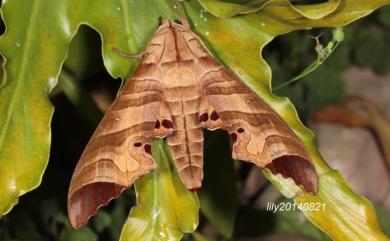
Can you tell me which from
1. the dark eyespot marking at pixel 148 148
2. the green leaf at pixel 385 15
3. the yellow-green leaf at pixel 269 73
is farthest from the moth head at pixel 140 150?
the green leaf at pixel 385 15

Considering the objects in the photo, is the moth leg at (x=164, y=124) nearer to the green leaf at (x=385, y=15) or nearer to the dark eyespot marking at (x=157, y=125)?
the dark eyespot marking at (x=157, y=125)

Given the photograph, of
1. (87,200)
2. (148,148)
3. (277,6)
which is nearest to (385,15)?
(277,6)

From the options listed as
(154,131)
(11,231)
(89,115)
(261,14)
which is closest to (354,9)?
(261,14)

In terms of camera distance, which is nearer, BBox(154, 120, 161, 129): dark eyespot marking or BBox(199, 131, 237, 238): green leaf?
BBox(154, 120, 161, 129): dark eyespot marking

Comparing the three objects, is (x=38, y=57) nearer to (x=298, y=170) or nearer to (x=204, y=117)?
(x=204, y=117)

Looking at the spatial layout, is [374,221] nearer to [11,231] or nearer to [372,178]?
[11,231]

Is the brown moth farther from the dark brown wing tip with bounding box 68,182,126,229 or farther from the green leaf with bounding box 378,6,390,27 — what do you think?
the green leaf with bounding box 378,6,390,27

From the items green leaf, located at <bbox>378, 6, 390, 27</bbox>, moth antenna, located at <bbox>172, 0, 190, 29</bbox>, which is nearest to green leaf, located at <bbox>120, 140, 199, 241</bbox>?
moth antenna, located at <bbox>172, 0, 190, 29</bbox>

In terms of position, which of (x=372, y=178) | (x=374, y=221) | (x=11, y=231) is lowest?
(x=372, y=178)
